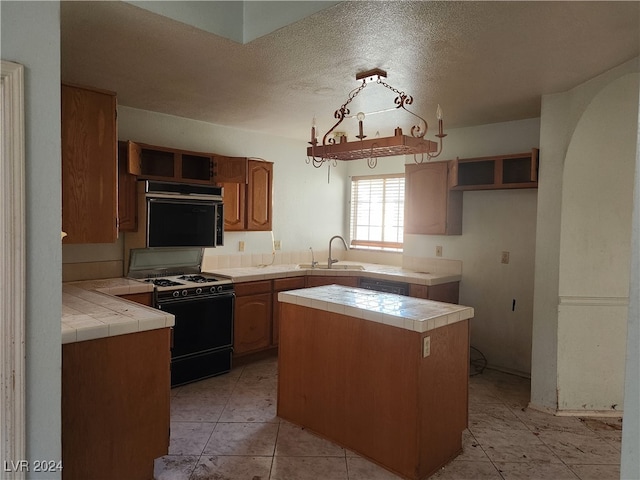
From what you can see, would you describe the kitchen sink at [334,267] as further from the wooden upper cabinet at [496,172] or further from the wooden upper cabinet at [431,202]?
the wooden upper cabinet at [496,172]

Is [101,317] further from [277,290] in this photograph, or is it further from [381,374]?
[277,290]

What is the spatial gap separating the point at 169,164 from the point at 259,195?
3.13 feet

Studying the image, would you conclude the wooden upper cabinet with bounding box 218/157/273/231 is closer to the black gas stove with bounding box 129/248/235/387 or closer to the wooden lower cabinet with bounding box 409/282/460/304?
the black gas stove with bounding box 129/248/235/387

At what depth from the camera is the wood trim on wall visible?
1.53 m

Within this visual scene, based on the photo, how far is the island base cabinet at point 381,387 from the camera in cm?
238

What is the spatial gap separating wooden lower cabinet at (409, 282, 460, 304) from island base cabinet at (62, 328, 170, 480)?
2519 millimetres

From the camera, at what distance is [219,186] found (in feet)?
13.7

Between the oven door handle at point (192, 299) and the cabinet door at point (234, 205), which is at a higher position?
the cabinet door at point (234, 205)

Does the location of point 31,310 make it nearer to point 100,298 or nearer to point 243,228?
point 100,298

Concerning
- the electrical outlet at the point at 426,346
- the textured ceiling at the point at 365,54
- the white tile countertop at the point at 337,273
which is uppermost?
the textured ceiling at the point at 365,54

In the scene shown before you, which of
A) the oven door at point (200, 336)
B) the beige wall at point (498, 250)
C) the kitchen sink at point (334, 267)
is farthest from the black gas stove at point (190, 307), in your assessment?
the beige wall at point (498, 250)

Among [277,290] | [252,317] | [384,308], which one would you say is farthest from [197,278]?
[384,308]

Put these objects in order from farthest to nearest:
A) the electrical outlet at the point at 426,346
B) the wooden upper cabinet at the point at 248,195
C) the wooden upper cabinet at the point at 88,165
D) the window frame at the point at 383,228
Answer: the window frame at the point at 383,228
the wooden upper cabinet at the point at 248,195
the wooden upper cabinet at the point at 88,165
the electrical outlet at the point at 426,346

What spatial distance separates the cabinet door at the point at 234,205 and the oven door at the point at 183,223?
302mm
